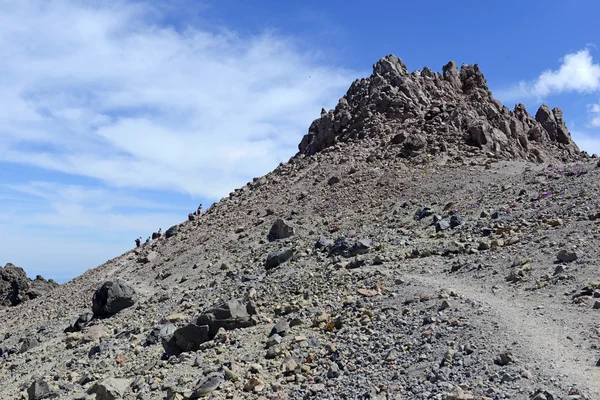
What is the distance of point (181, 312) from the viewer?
63.6ft

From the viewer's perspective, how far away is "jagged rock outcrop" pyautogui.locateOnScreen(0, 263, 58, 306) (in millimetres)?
37500

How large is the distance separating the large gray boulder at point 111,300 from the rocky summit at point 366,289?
6 centimetres

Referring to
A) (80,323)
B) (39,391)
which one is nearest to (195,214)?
(80,323)

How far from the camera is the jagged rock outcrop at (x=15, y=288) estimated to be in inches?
1476

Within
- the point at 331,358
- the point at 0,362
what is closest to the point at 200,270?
the point at 0,362

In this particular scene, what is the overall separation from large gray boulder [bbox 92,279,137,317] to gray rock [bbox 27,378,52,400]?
26.6 feet

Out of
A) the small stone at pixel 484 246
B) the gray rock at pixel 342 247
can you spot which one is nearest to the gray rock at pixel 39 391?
the gray rock at pixel 342 247

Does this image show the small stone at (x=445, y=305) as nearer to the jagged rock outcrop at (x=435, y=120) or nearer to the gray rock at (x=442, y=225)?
the gray rock at (x=442, y=225)

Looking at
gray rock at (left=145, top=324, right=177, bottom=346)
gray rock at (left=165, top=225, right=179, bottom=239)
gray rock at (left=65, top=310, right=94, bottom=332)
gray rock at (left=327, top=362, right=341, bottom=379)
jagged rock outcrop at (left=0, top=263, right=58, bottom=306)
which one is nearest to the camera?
gray rock at (left=327, top=362, right=341, bottom=379)

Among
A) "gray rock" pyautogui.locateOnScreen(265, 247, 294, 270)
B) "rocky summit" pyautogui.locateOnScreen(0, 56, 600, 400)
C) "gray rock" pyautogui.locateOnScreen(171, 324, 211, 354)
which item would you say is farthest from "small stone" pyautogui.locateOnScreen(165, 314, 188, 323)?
"gray rock" pyautogui.locateOnScreen(265, 247, 294, 270)

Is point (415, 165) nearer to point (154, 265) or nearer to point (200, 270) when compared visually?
point (200, 270)

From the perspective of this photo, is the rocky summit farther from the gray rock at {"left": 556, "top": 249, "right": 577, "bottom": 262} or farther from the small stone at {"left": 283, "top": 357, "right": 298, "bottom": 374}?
the small stone at {"left": 283, "top": 357, "right": 298, "bottom": 374}

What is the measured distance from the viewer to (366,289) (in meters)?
15.2

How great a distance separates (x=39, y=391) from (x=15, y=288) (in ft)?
86.9
